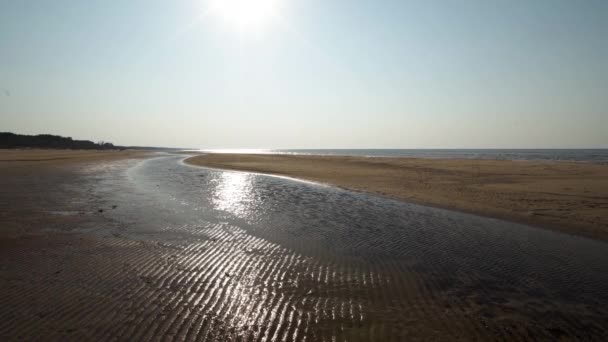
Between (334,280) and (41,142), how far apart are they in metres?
124

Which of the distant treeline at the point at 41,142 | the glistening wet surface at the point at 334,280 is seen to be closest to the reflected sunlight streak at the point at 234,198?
the glistening wet surface at the point at 334,280

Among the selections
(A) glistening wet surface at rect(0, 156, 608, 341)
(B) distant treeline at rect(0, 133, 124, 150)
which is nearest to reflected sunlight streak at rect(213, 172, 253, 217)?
(A) glistening wet surface at rect(0, 156, 608, 341)

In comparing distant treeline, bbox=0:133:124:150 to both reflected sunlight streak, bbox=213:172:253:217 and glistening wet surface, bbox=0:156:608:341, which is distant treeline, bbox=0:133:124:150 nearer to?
reflected sunlight streak, bbox=213:172:253:217

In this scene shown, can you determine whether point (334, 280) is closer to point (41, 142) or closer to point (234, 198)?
point (234, 198)

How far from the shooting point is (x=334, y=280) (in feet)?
20.2

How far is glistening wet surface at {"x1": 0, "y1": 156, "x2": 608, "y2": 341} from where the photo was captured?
174 inches

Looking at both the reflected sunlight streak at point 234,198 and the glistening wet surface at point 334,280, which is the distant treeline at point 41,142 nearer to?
the reflected sunlight streak at point 234,198

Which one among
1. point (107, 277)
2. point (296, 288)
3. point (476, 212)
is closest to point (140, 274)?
point (107, 277)

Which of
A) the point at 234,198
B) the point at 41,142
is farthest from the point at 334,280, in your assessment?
the point at 41,142

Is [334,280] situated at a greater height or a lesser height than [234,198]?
lesser

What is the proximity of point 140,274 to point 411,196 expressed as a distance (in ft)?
46.6

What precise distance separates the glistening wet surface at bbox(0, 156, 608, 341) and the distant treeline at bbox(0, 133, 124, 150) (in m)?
107

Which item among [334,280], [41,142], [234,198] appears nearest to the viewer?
[334,280]

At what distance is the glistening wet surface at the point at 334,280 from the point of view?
4.43m
